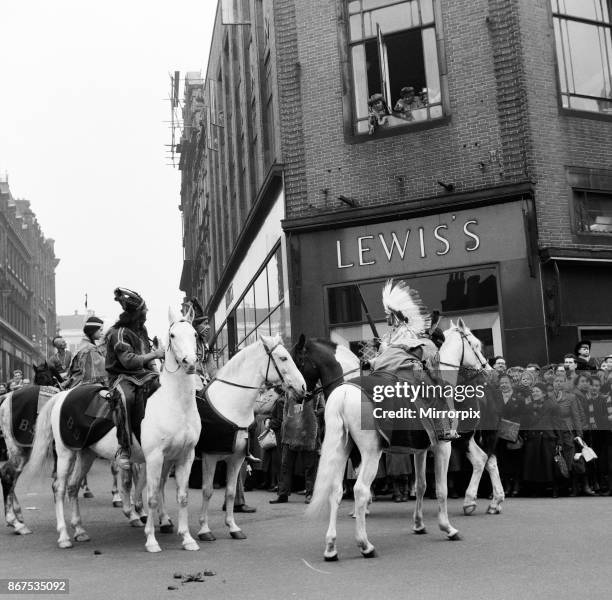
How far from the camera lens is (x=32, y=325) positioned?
77562 millimetres

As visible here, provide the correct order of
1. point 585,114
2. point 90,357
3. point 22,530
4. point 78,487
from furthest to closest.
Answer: point 585,114
point 90,357
point 22,530
point 78,487

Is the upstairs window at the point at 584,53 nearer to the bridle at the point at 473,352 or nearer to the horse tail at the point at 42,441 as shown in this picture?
the bridle at the point at 473,352

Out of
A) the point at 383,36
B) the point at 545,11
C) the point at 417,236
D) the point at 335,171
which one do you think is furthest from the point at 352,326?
the point at 545,11

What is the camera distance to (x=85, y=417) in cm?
930

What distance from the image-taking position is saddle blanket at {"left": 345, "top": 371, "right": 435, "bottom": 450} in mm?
8031

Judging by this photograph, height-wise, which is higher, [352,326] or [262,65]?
[262,65]

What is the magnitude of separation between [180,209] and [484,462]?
57984 millimetres

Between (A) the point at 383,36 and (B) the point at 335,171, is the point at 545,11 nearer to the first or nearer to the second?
(A) the point at 383,36

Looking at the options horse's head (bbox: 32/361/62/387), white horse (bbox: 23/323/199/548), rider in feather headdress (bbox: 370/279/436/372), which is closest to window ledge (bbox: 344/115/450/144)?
horse's head (bbox: 32/361/62/387)

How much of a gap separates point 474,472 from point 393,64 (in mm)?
11124

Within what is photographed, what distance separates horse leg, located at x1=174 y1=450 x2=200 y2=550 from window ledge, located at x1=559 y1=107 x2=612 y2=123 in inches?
506

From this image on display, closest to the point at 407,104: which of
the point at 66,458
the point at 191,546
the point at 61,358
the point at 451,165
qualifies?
the point at 451,165

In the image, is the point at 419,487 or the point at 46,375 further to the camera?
the point at 46,375

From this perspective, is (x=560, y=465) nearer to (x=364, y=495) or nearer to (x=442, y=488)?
(x=442, y=488)
